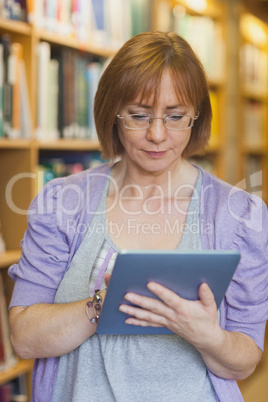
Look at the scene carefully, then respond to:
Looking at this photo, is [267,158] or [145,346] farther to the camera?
[267,158]

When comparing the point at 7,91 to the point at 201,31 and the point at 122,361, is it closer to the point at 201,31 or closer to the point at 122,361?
the point at 122,361

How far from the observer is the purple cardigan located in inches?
43.3

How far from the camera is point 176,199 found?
124 centimetres

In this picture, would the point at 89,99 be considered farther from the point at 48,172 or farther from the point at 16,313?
the point at 16,313

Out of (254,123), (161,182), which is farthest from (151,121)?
(254,123)

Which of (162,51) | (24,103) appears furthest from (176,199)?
(24,103)

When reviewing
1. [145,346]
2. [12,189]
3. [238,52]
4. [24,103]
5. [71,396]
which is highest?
[238,52]

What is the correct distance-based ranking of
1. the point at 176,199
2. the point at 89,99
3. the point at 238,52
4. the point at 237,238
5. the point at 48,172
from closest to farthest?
1. the point at 237,238
2. the point at 176,199
3. the point at 48,172
4. the point at 89,99
5. the point at 238,52

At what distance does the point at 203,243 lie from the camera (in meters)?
1.12

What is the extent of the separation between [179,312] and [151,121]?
0.42m

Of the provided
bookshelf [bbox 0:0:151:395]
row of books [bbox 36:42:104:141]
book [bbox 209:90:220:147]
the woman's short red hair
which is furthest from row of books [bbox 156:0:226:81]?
the woman's short red hair

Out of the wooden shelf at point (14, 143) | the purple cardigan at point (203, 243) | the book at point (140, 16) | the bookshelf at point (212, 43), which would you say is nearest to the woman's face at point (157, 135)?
the purple cardigan at point (203, 243)

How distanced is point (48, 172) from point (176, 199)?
1.09 meters

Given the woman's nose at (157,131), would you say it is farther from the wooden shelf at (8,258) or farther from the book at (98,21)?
the book at (98,21)
